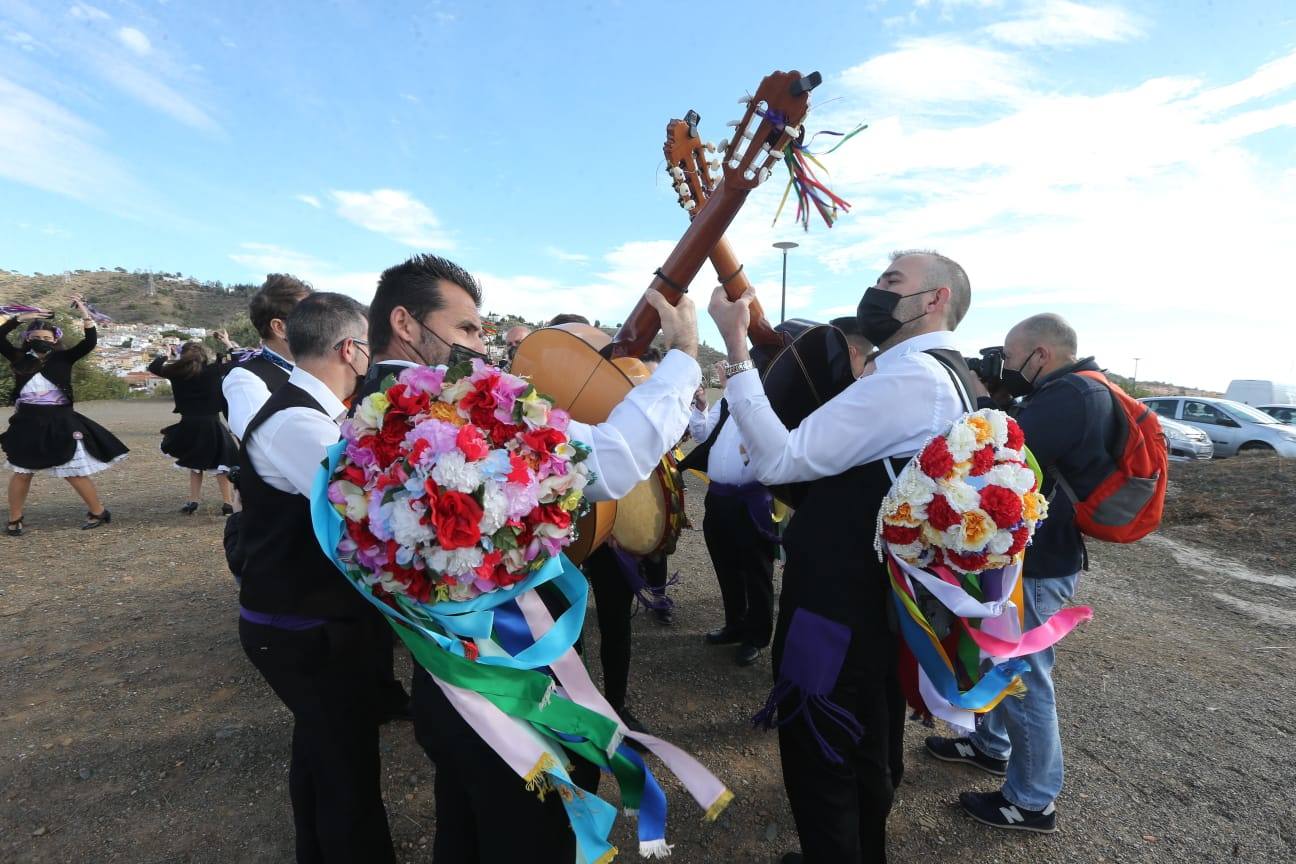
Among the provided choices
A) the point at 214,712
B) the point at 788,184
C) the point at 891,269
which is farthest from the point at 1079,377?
the point at 214,712

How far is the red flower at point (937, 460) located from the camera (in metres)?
1.98

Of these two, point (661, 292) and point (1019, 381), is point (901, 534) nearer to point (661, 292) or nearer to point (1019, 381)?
point (661, 292)

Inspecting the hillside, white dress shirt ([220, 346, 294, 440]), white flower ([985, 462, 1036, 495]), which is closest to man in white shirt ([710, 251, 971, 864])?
white flower ([985, 462, 1036, 495])

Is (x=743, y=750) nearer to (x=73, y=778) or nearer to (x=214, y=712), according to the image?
(x=214, y=712)

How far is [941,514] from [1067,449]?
1646 mm

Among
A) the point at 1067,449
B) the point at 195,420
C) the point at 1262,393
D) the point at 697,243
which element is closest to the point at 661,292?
the point at 697,243

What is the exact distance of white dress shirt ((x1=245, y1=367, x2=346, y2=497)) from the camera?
193cm

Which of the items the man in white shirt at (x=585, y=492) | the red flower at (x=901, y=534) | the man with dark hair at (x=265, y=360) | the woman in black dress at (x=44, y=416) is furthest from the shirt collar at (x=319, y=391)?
the woman in black dress at (x=44, y=416)

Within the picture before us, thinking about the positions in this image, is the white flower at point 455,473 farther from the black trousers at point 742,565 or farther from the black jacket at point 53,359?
the black jacket at point 53,359

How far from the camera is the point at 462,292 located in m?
2.20

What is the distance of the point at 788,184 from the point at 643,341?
32.4 inches

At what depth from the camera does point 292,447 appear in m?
1.95

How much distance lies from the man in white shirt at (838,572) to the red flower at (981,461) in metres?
0.14

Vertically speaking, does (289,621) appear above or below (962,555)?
below
